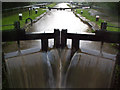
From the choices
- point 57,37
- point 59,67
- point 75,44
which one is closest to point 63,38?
point 57,37

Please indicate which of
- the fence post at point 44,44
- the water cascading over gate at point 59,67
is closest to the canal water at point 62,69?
the water cascading over gate at point 59,67

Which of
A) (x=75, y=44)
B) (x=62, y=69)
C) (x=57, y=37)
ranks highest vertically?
(x=57, y=37)

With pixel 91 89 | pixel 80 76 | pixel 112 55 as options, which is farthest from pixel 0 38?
pixel 112 55

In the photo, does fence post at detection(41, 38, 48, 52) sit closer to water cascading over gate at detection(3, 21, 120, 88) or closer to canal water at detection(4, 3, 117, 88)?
water cascading over gate at detection(3, 21, 120, 88)

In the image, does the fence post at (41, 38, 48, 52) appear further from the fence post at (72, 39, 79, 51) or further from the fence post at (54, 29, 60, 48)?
the fence post at (72, 39, 79, 51)

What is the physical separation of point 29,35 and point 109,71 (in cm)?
119

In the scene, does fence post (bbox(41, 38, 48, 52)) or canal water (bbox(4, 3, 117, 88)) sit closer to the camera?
canal water (bbox(4, 3, 117, 88))

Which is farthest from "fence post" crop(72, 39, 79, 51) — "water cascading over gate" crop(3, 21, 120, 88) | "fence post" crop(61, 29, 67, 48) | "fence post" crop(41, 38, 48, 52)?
"fence post" crop(41, 38, 48, 52)

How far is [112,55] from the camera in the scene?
2.04 meters

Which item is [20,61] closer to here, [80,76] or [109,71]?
[80,76]

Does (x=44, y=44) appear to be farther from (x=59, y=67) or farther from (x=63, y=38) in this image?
(x=59, y=67)

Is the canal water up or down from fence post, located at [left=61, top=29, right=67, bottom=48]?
down

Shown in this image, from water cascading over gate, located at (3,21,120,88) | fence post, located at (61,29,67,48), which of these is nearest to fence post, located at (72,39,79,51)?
water cascading over gate, located at (3,21,120,88)

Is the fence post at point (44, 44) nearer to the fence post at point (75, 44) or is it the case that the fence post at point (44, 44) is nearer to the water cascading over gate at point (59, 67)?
the water cascading over gate at point (59, 67)
